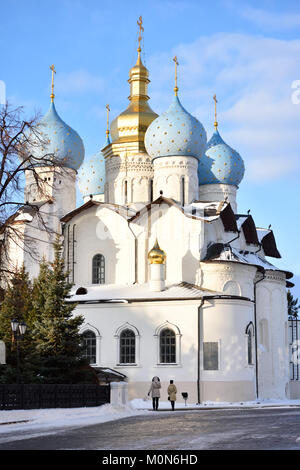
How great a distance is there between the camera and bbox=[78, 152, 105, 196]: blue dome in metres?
39.2

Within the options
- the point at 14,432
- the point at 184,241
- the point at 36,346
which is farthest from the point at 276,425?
the point at 184,241

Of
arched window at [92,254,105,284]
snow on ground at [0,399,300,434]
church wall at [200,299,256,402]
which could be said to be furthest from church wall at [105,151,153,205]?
snow on ground at [0,399,300,434]

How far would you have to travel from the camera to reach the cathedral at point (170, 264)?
28.3 meters

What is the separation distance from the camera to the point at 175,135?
33031 millimetres

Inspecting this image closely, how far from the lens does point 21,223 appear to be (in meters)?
33.2

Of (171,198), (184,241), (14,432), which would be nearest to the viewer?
(14,432)

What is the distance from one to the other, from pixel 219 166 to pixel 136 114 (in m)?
4.86

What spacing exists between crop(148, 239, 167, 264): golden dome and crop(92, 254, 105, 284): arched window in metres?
2.88

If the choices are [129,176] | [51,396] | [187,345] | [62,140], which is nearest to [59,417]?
[51,396]

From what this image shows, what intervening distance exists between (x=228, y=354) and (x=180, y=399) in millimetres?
2467

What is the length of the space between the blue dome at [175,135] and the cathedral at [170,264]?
0.17 feet

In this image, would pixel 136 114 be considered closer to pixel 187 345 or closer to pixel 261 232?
pixel 261 232

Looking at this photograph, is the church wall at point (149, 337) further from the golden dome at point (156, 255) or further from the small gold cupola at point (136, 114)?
the small gold cupola at point (136, 114)

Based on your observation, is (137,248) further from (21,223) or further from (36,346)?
(36,346)
